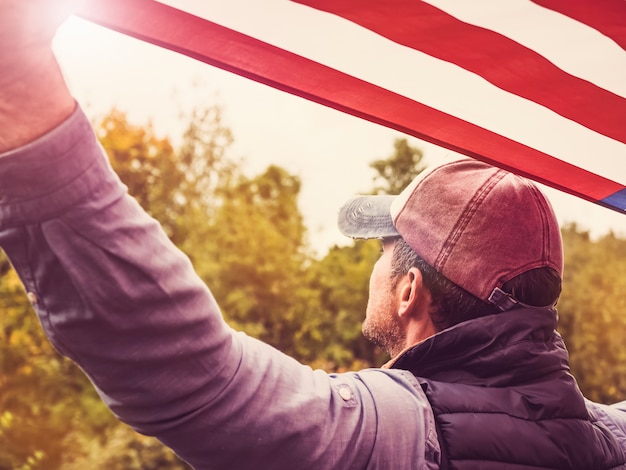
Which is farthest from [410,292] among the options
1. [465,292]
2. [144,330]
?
[144,330]

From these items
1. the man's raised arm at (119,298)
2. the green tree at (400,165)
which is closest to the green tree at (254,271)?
the green tree at (400,165)

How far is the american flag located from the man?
193 mm

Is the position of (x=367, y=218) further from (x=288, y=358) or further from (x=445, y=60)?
(x=288, y=358)

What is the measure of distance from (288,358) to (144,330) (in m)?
0.32

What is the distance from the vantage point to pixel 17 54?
669mm

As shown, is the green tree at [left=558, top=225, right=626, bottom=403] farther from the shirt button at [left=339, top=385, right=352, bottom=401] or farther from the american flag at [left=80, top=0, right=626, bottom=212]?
the shirt button at [left=339, top=385, right=352, bottom=401]

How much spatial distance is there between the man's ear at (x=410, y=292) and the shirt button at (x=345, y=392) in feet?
1.66

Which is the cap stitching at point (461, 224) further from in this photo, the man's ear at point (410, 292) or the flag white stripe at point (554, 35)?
the flag white stripe at point (554, 35)

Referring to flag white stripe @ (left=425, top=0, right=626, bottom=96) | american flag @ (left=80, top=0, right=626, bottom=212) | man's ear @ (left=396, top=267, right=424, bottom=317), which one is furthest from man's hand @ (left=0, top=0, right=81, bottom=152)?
man's ear @ (left=396, top=267, right=424, bottom=317)

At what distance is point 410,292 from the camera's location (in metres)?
1.58

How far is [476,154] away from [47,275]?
50.0 inches

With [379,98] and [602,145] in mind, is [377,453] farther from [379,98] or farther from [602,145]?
[602,145]

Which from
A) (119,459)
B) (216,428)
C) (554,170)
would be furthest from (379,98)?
(119,459)

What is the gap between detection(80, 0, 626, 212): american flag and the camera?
1336 millimetres
